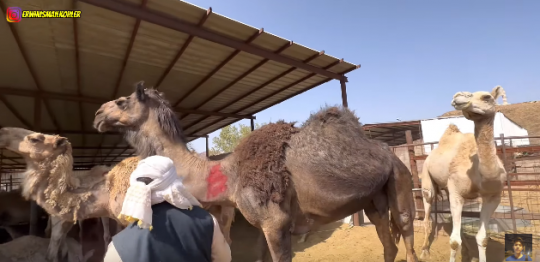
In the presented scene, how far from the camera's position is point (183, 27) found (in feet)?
15.6

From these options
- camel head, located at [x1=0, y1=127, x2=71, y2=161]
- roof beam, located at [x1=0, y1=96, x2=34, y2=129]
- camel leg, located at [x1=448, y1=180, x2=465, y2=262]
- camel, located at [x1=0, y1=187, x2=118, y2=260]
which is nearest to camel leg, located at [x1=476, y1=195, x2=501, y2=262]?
camel leg, located at [x1=448, y1=180, x2=465, y2=262]

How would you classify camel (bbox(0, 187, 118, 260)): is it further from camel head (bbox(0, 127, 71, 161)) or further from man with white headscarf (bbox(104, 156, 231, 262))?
man with white headscarf (bbox(104, 156, 231, 262))

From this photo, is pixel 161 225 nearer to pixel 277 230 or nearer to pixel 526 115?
pixel 277 230

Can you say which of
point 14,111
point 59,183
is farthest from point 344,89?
point 14,111

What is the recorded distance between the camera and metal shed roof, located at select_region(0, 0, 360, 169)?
454 cm

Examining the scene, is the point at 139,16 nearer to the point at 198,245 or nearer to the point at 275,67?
the point at 275,67

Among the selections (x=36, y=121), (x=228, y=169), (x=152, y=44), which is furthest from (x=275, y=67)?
(x=36, y=121)

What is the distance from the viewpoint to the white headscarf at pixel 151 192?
136cm

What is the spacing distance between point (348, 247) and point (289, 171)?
Result: 14.9 ft

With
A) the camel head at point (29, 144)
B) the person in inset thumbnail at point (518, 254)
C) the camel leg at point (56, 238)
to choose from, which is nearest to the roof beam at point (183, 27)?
the camel head at point (29, 144)

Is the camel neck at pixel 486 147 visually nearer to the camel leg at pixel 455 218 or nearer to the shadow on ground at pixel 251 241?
the camel leg at pixel 455 218

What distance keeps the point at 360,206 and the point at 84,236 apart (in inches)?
280

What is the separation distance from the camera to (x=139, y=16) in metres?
4.34

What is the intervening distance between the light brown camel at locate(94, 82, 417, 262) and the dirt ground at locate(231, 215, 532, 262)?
2756 mm
